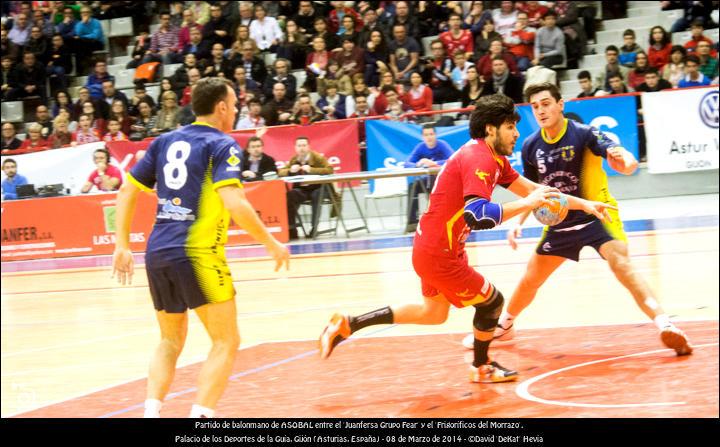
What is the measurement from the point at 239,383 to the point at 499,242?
776cm

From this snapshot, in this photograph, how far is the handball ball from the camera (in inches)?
239

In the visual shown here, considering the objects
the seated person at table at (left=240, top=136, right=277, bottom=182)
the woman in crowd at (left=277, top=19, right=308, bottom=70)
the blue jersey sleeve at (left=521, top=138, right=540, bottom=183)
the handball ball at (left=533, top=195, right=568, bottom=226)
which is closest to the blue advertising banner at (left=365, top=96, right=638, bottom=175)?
the seated person at table at (left=240, top=136, right=277, bottom=182)

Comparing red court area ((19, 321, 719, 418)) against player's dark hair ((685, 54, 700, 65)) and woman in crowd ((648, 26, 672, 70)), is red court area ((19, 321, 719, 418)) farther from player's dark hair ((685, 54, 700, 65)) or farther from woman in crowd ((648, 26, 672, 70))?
woman in crowd ((648, 26, 672, 70))

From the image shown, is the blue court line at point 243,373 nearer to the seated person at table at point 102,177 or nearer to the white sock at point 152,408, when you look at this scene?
the white sock at point 152,408

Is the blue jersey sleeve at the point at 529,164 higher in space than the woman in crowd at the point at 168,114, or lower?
higher

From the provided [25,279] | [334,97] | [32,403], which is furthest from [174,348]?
[334,97]

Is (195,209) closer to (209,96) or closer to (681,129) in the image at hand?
(209,96)

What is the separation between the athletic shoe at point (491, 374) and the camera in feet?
22.2

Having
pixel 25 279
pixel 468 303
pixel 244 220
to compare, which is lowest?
pixel 25 279

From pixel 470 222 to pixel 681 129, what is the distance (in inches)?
453

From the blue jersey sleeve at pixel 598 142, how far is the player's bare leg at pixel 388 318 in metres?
1.64

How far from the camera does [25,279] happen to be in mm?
15281

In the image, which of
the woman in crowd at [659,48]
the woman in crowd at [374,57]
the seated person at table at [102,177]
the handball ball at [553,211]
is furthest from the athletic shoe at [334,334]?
the woman in crowd at [374,57]
